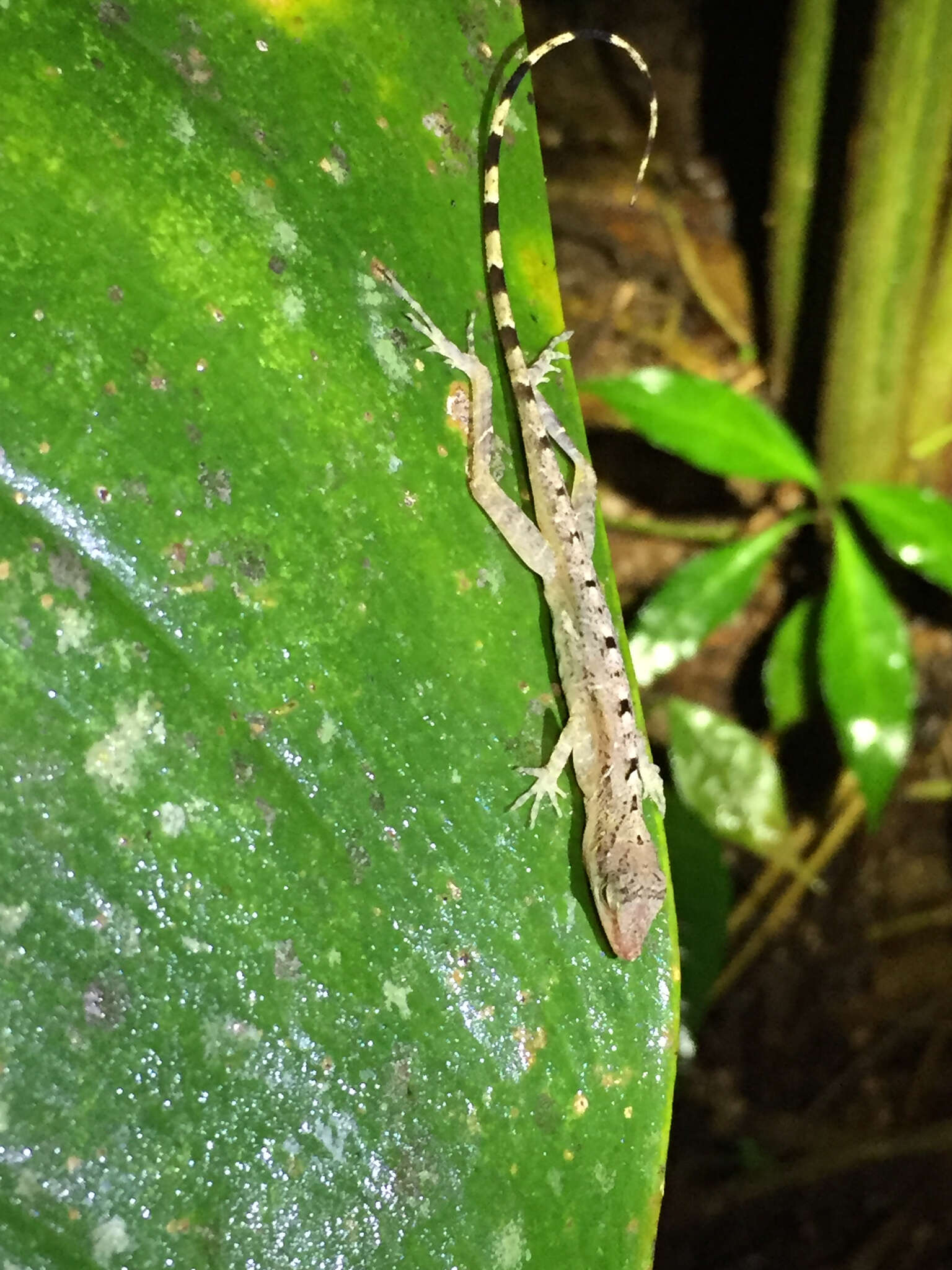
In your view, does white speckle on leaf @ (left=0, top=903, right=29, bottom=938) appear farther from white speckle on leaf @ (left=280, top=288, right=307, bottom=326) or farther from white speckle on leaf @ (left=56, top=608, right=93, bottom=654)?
white speckle on leaf @ (left=280, top=288, right=307, bottom=326)

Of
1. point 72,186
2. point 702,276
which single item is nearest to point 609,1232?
point 72,186

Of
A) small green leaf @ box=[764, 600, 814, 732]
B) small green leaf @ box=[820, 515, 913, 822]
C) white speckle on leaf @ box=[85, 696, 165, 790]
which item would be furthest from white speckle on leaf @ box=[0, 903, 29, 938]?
small green leaf @ box=[764, 600, 814, 732]

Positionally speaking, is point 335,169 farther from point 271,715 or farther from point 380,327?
point 271,715

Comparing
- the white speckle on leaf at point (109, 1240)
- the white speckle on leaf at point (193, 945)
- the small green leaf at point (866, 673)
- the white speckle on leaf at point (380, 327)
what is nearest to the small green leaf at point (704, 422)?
the small green leaf at point (866, 673)

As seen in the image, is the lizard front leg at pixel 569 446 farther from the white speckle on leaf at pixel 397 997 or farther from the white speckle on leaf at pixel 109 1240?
the white speckle on leaf at pixel 109 1240

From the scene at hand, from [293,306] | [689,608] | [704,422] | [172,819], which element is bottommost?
[172,819]

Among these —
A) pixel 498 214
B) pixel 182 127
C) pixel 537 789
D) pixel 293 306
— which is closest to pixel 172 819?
pixel 537 789
